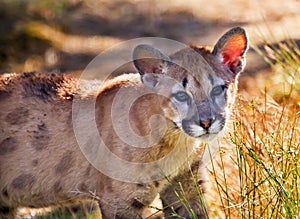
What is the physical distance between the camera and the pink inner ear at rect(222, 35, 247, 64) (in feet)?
17.2

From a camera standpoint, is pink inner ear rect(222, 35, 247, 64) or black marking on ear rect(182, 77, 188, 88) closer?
black marking on ear rect(182, 77, 188, 88)

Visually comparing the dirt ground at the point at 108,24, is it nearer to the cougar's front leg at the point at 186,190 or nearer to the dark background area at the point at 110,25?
the dark background area at the point at 110,25

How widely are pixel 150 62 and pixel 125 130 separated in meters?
0.45

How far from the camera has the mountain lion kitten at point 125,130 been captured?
5031 mm

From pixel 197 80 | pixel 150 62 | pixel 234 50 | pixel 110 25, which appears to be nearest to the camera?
pixel 197 80

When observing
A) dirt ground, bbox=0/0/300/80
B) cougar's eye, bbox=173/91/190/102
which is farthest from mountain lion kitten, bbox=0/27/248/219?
dirt ground, bbox=0/0/300/80

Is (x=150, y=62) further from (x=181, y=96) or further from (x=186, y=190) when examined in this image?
(x=186, y=190)

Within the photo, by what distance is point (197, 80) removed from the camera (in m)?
4.97

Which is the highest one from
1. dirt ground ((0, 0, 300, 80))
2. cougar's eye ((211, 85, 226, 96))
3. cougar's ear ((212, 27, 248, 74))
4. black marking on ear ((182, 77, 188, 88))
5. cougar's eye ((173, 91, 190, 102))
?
cougar's ear ((212, 27, 248, 74))

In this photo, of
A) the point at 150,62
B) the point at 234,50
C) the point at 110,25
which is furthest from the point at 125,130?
the point at 110,25

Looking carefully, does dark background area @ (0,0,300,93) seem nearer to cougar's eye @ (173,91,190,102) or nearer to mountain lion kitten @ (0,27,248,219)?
mountain lion kitten @ (0,27,248,219)

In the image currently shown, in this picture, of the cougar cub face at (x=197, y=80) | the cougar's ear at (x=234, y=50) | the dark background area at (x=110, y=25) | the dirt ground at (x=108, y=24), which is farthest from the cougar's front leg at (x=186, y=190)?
the dirt ground at (x=108, y=24)

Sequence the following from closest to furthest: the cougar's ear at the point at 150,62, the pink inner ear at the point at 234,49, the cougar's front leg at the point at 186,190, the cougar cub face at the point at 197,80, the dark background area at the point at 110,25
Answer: the cougar cub face at the point at 197,80, the cougar's ear at the point at 150,62, the pink inner ear at the point at 234,49, the cougar's front leg at the point at 186,190, the dark background area at the point at 110,25

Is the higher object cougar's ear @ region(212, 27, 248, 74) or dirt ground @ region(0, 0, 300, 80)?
cougar's ear @ region(212, 27, 248, 74)
